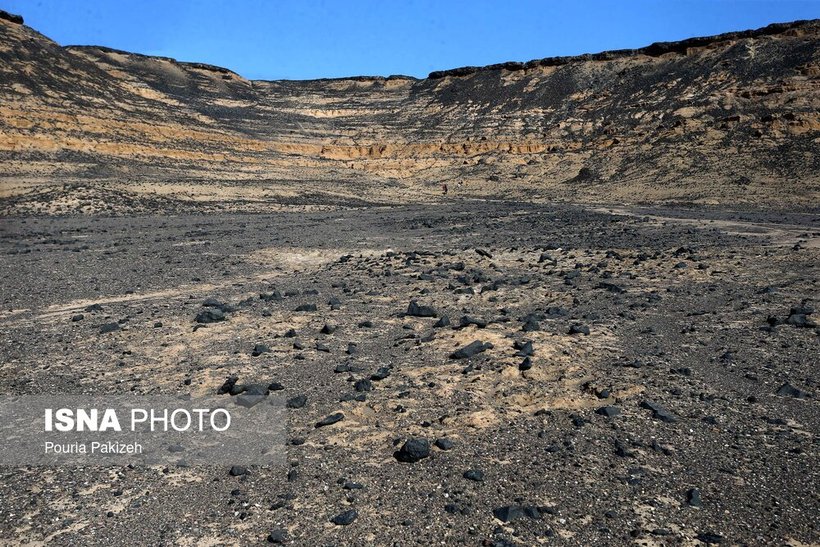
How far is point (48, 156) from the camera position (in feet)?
119

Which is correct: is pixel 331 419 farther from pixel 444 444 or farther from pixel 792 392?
pixel 792 392

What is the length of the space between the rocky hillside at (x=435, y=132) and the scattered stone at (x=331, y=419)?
81.2ft

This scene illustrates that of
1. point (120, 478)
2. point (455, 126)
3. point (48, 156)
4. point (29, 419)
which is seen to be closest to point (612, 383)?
point (120, 478)

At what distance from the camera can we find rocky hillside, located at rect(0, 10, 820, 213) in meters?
34.2

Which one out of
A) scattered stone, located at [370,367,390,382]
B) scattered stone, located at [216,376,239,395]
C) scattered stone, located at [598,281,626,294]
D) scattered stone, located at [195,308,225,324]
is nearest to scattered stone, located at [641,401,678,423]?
scattered stone, located at [370,367,390,382]

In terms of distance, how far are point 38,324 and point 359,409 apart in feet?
17.0

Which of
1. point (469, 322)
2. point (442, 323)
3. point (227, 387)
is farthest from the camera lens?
point (442, 323)

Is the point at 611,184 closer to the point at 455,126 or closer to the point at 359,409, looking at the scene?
the point at 455,126

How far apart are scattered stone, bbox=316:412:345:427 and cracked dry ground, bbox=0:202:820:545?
41mm

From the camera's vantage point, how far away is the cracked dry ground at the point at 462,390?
369 cm

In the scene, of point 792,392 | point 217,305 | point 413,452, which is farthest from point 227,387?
point 792,392

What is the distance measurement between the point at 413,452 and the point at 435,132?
2225 inches

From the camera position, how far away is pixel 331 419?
4.99 m

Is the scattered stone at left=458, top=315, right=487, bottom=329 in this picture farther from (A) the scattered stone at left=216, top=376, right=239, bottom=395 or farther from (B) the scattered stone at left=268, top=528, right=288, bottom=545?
(B) the scattered stone at left=268, top=528, right=288, bottom=545
